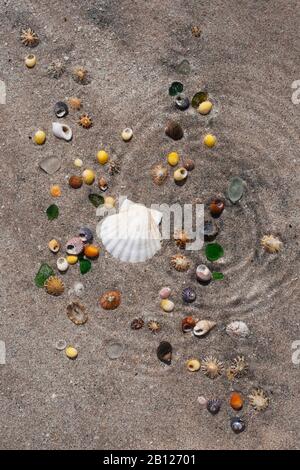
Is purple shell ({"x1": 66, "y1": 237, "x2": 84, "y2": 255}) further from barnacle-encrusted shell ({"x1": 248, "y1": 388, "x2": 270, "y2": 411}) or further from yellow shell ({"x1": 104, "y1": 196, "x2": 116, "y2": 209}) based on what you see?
barnacle-encrusted shell ({"x1": 248, "y1": 388, "x2": 270, "y2": 411})

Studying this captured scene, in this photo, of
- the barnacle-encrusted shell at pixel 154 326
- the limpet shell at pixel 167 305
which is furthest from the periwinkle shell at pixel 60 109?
→ the barnacle-encrusted shell at pixel 154 326

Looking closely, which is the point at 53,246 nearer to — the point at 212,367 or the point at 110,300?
the point at 110,300

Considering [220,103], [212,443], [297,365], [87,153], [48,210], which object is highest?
[220,103]

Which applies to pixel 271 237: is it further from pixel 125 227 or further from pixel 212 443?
pixel 212 443

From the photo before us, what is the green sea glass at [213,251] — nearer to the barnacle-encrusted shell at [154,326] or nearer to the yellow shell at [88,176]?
the barnacle-encrusted shell at [154,326]

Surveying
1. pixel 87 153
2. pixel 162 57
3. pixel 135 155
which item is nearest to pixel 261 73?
pixel 162 57

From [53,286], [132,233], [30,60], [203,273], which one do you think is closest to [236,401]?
[203,273]
